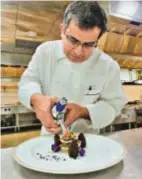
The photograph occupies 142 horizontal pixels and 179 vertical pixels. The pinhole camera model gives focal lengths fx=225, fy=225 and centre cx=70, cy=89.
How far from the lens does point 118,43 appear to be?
1.31m

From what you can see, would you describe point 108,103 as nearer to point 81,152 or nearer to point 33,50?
point 81,152

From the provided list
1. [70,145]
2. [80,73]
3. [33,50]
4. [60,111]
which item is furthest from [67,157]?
[33,50]

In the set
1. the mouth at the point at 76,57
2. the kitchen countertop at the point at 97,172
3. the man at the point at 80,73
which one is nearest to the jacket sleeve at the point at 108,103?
the man at the point at 80,73

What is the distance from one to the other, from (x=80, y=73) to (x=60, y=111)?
1.30 feet

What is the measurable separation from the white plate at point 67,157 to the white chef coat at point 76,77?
0.33 m

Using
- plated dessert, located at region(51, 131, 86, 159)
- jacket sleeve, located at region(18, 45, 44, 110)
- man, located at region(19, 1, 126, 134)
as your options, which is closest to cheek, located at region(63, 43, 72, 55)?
man, located at region(19, 1, 126, 134)

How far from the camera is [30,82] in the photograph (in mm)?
962

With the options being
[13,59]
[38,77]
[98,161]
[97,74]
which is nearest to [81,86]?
[97,74]

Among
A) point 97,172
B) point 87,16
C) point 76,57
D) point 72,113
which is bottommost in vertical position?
point 97,172

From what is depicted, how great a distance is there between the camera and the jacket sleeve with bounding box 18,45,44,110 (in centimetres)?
87

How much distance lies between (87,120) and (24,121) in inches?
18.8

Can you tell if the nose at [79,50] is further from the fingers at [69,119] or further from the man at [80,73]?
the fingers at [69,119]

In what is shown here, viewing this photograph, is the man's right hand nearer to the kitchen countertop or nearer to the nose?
the kitchen countertop

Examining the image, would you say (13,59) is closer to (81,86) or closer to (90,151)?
(81,86)
